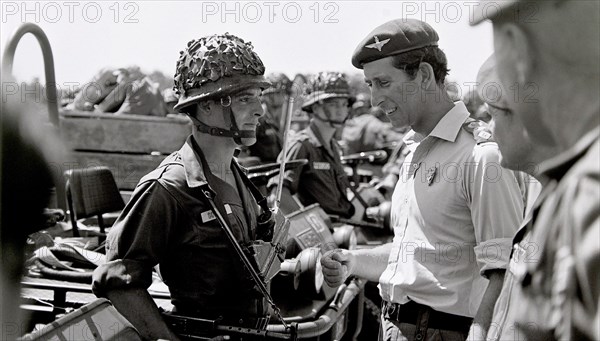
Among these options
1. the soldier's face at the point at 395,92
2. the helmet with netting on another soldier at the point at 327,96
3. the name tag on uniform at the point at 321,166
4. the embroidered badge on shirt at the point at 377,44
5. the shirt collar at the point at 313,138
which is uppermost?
the embroidered badge on shirt at the point at 377,44

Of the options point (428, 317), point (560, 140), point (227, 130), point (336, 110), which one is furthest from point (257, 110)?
point (336, 110)

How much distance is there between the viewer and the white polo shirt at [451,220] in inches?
105

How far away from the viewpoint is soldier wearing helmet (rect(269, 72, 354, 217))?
7.73 meters

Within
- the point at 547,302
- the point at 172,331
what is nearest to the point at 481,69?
the point at 547,302

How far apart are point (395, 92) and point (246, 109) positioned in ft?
2.32

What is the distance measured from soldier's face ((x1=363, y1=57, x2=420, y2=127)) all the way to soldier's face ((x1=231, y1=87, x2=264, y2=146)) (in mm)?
571

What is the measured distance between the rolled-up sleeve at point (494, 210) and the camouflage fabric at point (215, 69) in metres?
1.19

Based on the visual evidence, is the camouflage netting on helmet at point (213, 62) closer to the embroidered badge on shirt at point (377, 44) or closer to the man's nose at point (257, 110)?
the man's nose at point (257, 110)

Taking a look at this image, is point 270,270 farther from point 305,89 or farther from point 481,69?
point 305,89

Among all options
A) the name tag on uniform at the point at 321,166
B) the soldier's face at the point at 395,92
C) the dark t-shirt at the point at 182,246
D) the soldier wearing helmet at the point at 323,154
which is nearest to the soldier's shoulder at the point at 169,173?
the dark t-shirt at the point at 182,246

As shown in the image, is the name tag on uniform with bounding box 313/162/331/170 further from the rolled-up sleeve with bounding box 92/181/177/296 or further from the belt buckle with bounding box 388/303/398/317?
the rolled-up sleeve with bounding box 92/181/177/296

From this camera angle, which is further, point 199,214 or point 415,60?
point 415,60

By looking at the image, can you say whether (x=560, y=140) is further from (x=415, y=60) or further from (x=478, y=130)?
(x=415, y=60)

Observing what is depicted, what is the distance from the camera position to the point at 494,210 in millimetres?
2650
